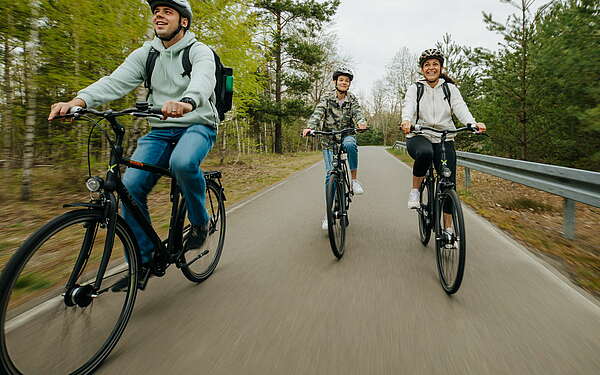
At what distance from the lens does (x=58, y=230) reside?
1818 mm

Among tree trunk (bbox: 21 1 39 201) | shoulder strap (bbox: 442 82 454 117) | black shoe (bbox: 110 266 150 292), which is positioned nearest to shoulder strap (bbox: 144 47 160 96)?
black shoe (bbox: 110 266 150 292)

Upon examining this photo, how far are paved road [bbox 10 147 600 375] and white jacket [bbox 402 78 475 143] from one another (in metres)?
1.50

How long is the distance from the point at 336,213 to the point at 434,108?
164 cm

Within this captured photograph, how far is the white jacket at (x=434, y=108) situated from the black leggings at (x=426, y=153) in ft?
0.28

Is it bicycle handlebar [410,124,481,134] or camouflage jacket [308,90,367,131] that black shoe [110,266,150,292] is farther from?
camouflage jacket [308,90,367,131]

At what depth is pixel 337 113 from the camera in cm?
509

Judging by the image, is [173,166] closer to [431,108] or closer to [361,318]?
[361,318]

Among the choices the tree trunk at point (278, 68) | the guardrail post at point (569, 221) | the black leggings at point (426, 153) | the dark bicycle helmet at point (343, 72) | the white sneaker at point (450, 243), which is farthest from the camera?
the tree trunk at point (278, 68)

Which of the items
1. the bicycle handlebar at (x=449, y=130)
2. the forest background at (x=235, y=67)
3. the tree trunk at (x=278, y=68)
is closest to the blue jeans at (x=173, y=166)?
the bicycle handlebar at (x=449, y=130)

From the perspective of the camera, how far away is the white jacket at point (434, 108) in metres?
3.86

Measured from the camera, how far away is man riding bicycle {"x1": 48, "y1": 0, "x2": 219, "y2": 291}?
2.54 metres

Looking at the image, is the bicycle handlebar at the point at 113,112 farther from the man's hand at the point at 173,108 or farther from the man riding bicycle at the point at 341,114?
the man riding bicycle at the point at 341,114

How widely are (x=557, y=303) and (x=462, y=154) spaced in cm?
648

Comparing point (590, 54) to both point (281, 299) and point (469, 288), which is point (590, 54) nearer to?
point (469, 288)
